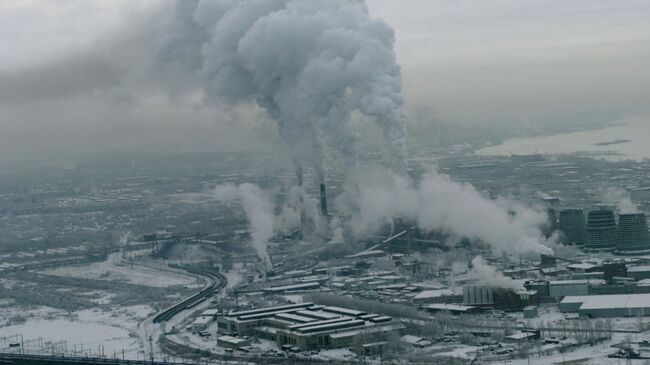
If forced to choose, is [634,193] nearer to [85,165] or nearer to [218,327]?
[218,327]

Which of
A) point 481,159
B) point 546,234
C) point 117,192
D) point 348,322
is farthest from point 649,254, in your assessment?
point 117,192

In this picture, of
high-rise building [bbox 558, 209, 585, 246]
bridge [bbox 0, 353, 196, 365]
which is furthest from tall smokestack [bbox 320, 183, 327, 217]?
bridge [bbox 0, 353, 196, 365]

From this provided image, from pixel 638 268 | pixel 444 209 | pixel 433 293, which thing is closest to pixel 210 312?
pixel 433 293

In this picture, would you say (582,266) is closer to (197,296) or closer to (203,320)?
(197,296)

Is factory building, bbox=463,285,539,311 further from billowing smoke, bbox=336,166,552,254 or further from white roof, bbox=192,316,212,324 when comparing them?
white roof, bbox=192,316,212,324

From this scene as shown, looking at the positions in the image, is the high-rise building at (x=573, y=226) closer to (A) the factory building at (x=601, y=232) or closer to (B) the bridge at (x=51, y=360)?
(A) the factory building at (x=601, y=232)

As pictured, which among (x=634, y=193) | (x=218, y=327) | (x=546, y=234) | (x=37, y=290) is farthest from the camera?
(x=634, y=193)
